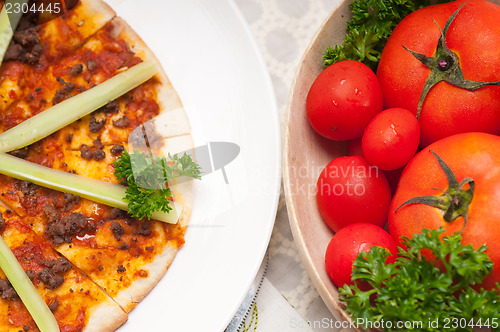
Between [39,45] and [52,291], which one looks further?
[39,45]

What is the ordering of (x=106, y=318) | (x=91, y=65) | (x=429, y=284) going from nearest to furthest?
(x=429, y=284)
(x=106, y=318)
(x=91, y=65)

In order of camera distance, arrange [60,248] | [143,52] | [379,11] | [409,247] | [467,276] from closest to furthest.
Answer: [467,276], [409,247], [379,11], [60,248], [143,52]

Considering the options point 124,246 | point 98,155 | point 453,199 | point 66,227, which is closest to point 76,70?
point 98,155

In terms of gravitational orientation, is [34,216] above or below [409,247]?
below

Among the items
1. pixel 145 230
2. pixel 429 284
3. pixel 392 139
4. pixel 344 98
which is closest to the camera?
pixel 429 284

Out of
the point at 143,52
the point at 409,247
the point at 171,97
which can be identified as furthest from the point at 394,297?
the point at 143,52

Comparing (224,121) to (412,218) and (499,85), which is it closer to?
(412,218)

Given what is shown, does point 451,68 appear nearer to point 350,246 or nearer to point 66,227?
point 350,246
